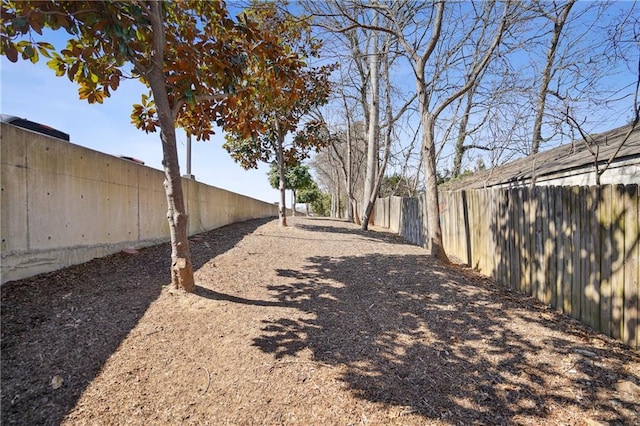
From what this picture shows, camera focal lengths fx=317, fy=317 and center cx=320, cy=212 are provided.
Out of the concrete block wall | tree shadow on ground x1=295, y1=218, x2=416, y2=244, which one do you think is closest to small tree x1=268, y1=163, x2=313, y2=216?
tree shadow on ground x1=295, y1=218, x2=416, y2=244

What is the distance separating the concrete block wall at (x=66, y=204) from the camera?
10.7 feet

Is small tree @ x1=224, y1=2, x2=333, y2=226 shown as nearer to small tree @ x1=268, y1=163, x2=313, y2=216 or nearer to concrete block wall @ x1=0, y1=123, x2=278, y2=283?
concrete block wall @ x1=0, y1=123, x2=278, y2=283

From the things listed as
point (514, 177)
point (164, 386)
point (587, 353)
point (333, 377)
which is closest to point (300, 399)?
point (333, 377)

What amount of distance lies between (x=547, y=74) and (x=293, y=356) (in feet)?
25.1

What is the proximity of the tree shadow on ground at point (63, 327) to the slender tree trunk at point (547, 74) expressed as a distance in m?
6.94

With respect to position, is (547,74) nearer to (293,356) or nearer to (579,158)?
(579,158)

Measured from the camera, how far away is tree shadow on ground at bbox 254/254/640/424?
2.18m

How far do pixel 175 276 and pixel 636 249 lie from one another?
444 cm

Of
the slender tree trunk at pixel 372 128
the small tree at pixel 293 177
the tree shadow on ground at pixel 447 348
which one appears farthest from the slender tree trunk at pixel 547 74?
the small tree at pixel 293 177

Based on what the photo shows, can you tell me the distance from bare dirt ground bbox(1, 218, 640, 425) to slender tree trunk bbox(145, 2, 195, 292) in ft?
0.96

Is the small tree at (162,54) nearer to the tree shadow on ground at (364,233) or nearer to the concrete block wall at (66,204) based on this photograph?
the concrete block wall at (66,204)

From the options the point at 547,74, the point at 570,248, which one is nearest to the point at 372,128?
the point at 547,74

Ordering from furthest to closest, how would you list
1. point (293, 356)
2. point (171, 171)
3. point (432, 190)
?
point (432, 190)
point (171, 171)
point (293, 356)

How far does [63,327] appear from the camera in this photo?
281cm
